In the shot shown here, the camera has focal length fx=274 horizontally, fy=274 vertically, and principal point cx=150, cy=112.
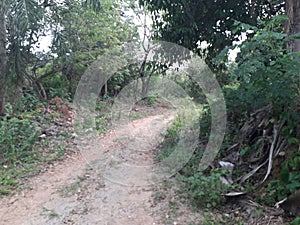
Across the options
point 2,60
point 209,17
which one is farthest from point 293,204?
point 2,60

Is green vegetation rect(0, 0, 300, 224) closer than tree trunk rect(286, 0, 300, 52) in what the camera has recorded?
Yes

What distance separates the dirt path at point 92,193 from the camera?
2896 mm

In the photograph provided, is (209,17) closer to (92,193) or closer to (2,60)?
(92,193)

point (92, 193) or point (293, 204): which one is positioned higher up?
point (293, 204)

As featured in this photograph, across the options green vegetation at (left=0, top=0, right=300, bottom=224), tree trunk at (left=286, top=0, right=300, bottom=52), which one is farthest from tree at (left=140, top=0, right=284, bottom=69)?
tree trunk at (left=286, top=0, right=300, bottom=52)

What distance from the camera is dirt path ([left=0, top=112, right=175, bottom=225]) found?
290cm

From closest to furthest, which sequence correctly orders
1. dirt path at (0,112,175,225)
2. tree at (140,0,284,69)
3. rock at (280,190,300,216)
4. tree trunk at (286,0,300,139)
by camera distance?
rock at (280,190,300,216) < dirt path at (0,112,175,225) < tree trunk at (286,0,300,139) < tree at (140,0,284,69)

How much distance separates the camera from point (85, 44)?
7.74 metres

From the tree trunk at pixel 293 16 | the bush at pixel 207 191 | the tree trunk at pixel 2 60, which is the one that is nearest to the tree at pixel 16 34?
the tree trunk at pixel 2 60

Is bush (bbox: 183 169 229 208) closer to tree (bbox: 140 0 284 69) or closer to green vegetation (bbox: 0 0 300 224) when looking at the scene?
green vegetation (bbox: 0 0 300 224)

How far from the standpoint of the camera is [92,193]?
3.44 meters

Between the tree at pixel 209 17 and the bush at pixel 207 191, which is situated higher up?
the tree at pixel 209 17

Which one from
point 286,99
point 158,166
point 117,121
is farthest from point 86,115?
point 286,99

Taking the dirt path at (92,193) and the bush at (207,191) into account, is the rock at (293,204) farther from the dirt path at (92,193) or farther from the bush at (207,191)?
the dirt path at (92,193)
